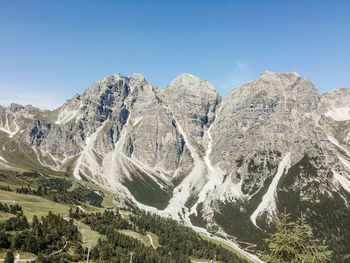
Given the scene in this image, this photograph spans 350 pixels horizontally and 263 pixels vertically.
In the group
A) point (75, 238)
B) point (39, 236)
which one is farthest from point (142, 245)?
point (39, 236)

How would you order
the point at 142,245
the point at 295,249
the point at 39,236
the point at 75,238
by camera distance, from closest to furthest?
the point at 295,249 < the point at 39,236 < the point at 75,238 < the point at 142,245

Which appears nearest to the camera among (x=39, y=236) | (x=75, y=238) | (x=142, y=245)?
(x=39, y=236)

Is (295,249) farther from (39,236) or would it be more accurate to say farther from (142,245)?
(142,245)

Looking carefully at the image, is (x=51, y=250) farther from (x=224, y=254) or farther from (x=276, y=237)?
(x=224, y=254)

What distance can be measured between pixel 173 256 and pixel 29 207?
75.0 meters

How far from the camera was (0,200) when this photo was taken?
13238 centimetres

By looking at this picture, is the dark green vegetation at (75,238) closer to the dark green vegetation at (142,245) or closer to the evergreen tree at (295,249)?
the dark green vegetation at (142,245)

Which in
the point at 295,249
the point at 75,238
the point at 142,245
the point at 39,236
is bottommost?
the point at 142,245

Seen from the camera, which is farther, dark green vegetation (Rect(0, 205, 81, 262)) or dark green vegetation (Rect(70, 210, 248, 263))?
dark green vegetation (Rect(70, 210, 248, 263))

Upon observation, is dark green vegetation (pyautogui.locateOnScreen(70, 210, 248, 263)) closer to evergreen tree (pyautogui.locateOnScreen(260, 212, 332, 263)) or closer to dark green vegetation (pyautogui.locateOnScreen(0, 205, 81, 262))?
dark green vegetation (pyautogui.locateOnScreen(0, 205, 81, 262))

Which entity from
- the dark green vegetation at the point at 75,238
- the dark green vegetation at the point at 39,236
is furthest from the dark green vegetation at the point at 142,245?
the dark green vegetation at the point at 39,236

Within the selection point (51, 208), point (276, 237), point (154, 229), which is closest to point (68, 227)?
point (51, 208)

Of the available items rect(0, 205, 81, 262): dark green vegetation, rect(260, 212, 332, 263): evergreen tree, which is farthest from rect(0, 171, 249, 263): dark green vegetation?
rect(260, 212, 332, 263): evergreen tree

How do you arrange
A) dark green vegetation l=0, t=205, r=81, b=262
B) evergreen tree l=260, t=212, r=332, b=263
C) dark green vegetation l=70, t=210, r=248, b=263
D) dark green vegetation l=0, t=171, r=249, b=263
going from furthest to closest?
dark green vegetation l=70, t=210, r=248, b=263
dark green vegetation l=0, t=171, r=249, b=263
dark green vegetation l=0, t=205, r=81, b=262
evergreen tree l=260, t=212, r=332, b=263
